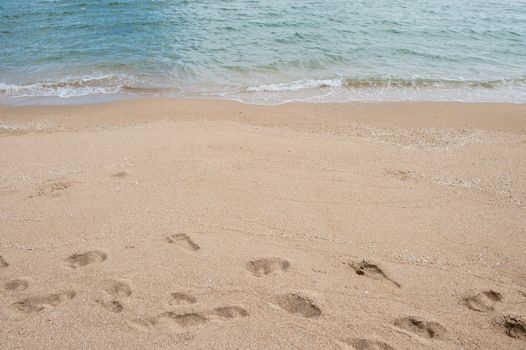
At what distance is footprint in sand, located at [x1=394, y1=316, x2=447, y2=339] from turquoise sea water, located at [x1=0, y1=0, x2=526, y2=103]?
5.94m

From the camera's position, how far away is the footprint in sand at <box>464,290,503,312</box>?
300cm

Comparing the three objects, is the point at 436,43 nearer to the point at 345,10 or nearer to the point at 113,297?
the point at 345,10

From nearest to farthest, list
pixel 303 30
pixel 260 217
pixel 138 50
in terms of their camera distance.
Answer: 1. pixel 260 217
2. pixel 138 50
3. pixel 303 30

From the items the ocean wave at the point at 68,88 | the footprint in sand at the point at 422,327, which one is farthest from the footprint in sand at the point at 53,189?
the ocean wave at the point at 68,88

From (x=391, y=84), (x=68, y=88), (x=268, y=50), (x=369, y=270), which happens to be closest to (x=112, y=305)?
(x=369, y=270)

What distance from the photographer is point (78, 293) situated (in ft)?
9.95

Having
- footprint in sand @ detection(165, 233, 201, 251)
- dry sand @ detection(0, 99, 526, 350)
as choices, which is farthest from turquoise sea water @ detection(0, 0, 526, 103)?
footprint in sand @ detection(165, 233, 201, 251)

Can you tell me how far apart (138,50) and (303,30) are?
17.4ft

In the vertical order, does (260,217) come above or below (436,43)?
below

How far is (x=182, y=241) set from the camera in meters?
3.60

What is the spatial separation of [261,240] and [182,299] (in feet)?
3.11

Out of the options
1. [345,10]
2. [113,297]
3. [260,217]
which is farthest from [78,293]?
[345,10]

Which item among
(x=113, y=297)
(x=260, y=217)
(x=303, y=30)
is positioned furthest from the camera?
(x=303, y=30)

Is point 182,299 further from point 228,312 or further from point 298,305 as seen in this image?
point 298,305
